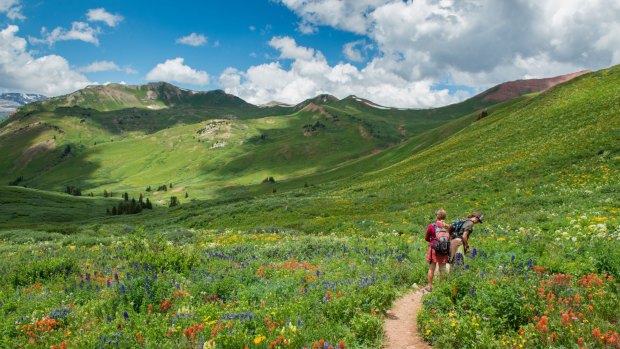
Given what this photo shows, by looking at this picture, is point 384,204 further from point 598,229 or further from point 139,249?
point 139,249

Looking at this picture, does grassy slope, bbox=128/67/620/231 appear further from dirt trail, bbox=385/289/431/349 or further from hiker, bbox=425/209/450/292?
dirt trail, bbox=385/289/431/349

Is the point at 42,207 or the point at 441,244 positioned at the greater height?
the point at 441,244

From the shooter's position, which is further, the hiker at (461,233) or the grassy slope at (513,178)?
the grassy slope at (513,178)

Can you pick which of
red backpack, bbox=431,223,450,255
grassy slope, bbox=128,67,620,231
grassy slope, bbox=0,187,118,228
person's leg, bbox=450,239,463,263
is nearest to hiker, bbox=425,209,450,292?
red backpack, bbox=431,223,450,255

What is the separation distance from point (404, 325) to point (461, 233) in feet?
15.0

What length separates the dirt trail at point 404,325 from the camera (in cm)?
780

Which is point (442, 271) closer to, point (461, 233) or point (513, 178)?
point (461, 233)

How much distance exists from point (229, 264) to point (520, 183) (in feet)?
98.3

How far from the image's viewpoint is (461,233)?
12078 millimetres

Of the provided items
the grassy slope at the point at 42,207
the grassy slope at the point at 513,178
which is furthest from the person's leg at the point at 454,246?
the grassy slope at the point at 42,207

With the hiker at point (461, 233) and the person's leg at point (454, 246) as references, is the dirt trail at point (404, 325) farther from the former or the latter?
the hiker at point (461, 233)

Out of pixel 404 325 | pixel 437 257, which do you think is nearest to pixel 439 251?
pixel 437 257

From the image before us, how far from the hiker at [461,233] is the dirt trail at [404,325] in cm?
195

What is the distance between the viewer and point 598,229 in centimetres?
1378
